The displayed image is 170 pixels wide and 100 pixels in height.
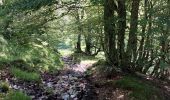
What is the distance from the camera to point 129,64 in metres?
16.2

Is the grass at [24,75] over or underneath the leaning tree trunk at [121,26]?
underneath

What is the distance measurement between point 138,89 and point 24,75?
506 cm

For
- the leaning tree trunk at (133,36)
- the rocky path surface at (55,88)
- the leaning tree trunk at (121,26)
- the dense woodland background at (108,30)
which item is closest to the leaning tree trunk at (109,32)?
the dense woodland background at (108,30)

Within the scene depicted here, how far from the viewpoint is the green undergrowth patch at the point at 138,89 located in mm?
12188

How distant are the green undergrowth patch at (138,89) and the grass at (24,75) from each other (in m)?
3.67

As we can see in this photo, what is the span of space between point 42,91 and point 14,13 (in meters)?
3.32

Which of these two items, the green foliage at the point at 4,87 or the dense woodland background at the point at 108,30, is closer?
the green foliage at the point at 4,87

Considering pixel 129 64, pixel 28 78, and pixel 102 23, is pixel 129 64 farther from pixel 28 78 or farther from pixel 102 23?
pixel 28 78

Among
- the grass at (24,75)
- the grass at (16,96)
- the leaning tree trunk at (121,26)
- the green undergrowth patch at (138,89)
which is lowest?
the green undergrowth patch at (138,89)

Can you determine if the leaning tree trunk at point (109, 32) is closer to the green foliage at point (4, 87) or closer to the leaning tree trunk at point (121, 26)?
the leaning tree trunk at point (121, 26)

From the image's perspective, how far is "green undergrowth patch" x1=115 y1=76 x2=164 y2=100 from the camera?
12.2m

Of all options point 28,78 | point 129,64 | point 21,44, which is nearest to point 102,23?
point 129,64

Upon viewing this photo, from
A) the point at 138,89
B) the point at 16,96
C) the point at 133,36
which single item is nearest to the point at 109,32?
the point at 133,36

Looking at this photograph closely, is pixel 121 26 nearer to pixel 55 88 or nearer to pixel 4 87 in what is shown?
pixel 55 88
